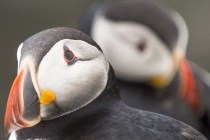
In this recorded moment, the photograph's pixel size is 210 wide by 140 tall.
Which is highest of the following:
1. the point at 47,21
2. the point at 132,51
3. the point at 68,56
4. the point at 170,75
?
the point at 68,56

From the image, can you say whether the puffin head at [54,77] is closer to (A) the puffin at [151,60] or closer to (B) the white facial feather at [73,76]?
(B) the white facial feather at [73,76]

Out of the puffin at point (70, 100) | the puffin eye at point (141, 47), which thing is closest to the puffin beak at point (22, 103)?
the puffin at point (70, 100)

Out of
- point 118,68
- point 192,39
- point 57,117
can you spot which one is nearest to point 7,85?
point 192,39

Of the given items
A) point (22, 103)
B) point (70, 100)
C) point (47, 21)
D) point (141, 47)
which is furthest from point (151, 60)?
point (47, 21)

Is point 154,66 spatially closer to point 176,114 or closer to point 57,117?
point 176,114

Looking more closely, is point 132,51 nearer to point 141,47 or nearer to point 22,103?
point 141,47

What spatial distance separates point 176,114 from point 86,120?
2287 millimetres

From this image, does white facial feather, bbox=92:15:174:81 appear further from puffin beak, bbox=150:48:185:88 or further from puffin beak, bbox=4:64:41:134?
puffin beak, bbox=4:64:41:134

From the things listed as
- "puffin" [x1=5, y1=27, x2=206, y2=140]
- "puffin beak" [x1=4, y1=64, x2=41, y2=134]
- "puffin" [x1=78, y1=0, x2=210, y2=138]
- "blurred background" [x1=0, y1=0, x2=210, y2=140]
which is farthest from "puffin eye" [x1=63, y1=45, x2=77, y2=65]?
"blurred background" [x1=0, y1=0, x2=210, y2=140]

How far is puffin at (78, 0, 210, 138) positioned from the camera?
15.1 ft

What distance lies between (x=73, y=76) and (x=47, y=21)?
509cm

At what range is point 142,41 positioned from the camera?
183 inches

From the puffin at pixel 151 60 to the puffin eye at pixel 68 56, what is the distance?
223cm

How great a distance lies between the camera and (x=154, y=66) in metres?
4.62
